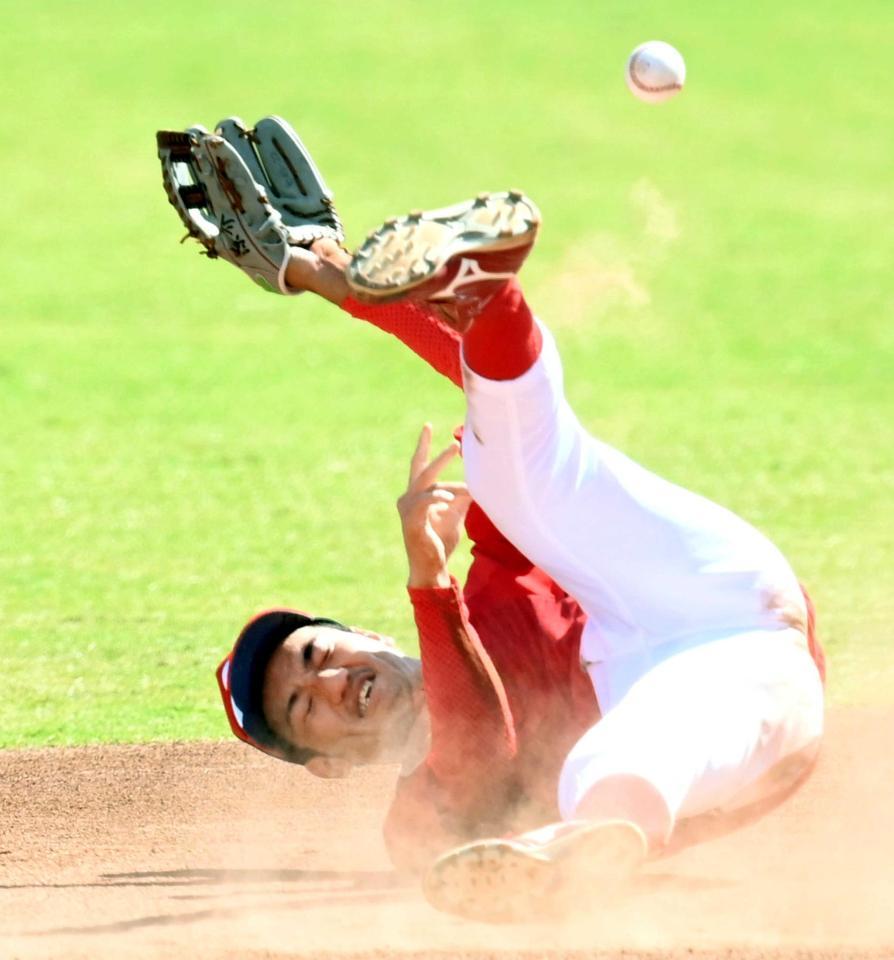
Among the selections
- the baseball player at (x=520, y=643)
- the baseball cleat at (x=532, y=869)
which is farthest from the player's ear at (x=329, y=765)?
the baseball cleat at (x=532, y=869)

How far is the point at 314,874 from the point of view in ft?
15.8

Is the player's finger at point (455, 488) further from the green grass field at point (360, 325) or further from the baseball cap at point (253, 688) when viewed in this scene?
the green grass field at point (360, 325)

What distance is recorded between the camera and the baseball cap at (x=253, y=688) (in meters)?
4.60

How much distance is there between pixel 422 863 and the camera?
4379mm

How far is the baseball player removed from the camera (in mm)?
3568

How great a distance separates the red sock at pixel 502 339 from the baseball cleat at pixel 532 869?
981 mm

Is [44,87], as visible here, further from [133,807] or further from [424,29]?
[133,807]

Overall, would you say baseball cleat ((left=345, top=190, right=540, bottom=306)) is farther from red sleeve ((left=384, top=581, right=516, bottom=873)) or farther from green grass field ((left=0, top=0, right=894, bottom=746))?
green grass field ((left=0, top=0, right=894, bottom=746))

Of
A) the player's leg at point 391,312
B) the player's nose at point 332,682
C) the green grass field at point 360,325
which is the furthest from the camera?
the green grass field at point 360,325

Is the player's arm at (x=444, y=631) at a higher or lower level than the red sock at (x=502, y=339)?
lower

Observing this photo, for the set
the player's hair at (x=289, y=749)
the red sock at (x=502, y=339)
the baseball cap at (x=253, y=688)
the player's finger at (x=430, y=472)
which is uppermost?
the red sock at (x=502, y=339)

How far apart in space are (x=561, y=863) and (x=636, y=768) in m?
0.28

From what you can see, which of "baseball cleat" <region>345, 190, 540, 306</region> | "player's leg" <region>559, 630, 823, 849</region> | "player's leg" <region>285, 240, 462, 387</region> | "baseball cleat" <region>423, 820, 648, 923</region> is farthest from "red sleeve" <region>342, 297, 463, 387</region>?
"baseball cleat" <region>423, 820, 648, 923</region>

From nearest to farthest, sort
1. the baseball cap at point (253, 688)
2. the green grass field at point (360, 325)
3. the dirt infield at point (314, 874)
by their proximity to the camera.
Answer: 1. the dirt infield at point (314, 874)
2. the baseball cap at point (253, 688)
3. the green grass field at point (360, 325)
